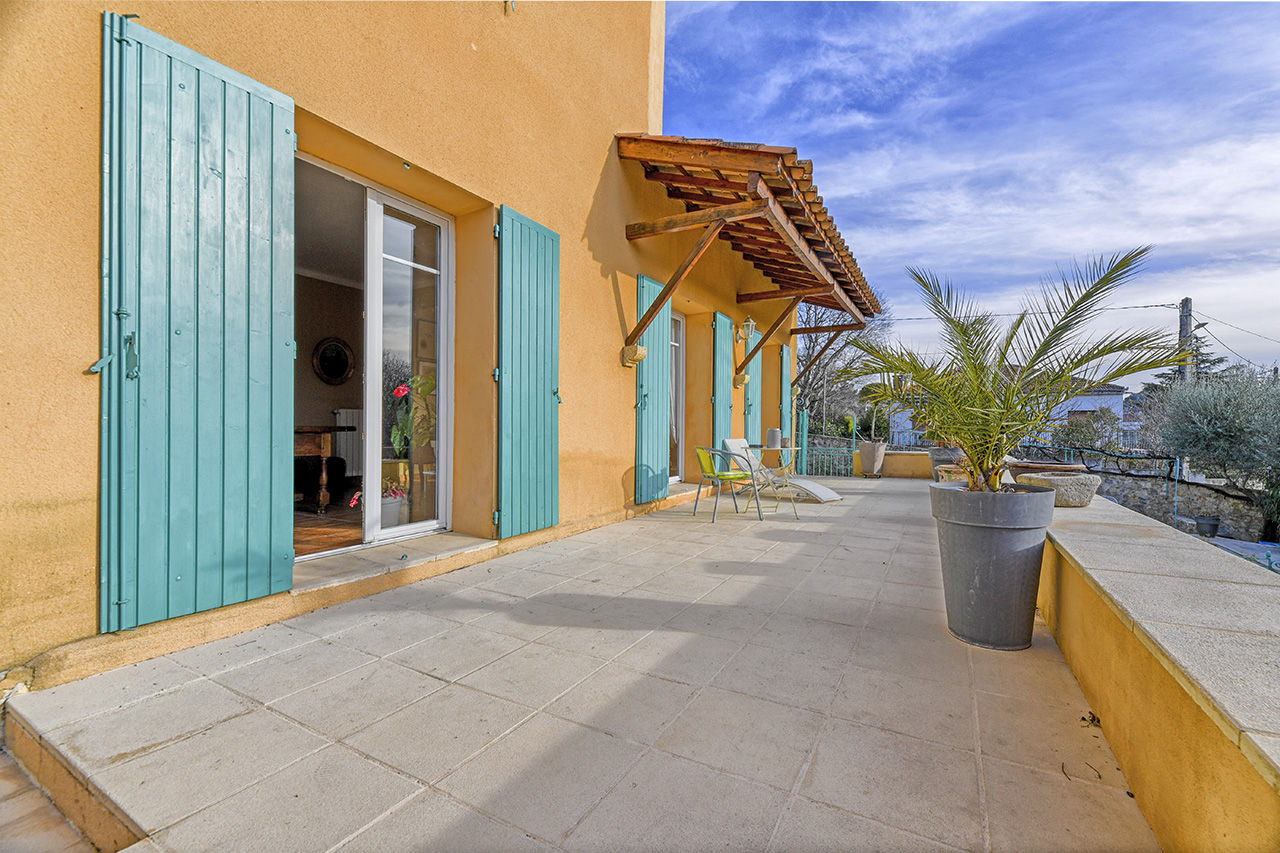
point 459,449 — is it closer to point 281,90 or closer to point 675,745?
point 281,90

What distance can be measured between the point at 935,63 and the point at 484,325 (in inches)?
252

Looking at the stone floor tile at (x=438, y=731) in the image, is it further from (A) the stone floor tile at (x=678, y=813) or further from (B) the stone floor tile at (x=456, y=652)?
(A) the stone floor tile at (x=678, y=813)

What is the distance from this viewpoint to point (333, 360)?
6621 mm

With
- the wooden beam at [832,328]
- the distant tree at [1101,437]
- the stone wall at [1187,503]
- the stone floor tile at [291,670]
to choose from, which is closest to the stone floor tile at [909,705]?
the stone floor tile at [291,670]

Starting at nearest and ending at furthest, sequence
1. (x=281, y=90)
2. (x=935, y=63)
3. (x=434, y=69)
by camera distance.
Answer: (x=281, y=90), (x=434, y=69), (x=935, y=63)

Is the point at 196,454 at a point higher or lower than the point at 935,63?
lower

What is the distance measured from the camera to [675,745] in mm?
1492

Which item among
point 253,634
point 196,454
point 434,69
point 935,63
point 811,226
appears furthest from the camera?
point 935,63

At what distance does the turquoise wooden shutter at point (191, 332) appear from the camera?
1.88 metres

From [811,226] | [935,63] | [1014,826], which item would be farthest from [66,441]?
[935,63]

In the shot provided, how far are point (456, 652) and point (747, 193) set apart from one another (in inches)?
158

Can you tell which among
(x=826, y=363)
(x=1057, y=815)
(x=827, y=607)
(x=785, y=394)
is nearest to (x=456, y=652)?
(x=827, y=607)

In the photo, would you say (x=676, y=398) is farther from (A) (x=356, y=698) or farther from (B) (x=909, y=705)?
(A) (x=356, y=698)

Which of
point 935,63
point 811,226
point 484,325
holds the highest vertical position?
point 935,63
